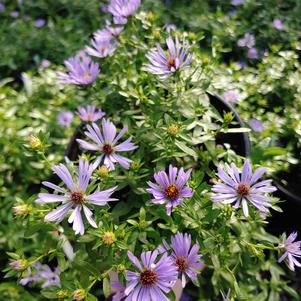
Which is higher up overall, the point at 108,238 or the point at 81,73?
the point at 81,73

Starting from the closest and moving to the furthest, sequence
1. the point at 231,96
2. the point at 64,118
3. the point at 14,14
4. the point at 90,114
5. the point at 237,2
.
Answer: the point at 90,114, the point at 231,96, the point at 64,118, the point at 237,2, the point at 14,14

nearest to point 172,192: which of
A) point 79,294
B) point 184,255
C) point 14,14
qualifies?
point 184,255

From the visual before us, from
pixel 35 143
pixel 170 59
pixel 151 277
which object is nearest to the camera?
pixel 151 277

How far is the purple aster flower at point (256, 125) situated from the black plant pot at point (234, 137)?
0.11 meters

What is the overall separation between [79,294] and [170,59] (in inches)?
22.8

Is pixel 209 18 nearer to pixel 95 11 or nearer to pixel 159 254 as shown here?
pixel 95 11

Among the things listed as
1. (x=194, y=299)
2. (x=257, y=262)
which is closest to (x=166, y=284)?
(x=257, y=262)

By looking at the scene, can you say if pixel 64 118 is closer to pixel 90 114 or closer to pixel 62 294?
pixel 90 114

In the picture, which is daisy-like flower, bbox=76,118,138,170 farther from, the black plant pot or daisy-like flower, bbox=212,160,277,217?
the black plant pot

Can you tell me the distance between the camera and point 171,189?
2.72 ft

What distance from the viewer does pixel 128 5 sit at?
1.15 meters

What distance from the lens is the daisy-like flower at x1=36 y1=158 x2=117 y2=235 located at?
81 cm

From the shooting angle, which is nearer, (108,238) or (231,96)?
(108,238)

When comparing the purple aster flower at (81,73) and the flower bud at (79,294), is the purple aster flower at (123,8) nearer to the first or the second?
the purple aster flower at (81,73)
